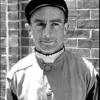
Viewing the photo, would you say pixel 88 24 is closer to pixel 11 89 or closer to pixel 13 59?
pixel 13 59

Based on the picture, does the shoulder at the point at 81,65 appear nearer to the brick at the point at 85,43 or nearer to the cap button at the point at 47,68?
the cap button at the point at 47,68

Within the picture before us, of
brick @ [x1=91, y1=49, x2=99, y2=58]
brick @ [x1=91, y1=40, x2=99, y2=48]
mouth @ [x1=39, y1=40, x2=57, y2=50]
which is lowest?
brick @ [x1=91, y1=49, x2=99, y2=58]

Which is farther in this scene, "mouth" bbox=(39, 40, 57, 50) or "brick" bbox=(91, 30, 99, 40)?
"brick" bbox=(91, 30, 99, 40)

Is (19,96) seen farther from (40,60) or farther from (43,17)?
(43,17)

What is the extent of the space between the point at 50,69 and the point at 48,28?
12.1 inches

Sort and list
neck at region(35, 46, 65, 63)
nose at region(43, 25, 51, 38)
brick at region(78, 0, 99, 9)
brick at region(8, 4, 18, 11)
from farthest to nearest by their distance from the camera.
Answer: brick at region(8, 4, 18, 11), brick at region(78, 0, 99, 9), neck at region(35, 46, 65, 63), nose at region(43, 25, 51, 38)

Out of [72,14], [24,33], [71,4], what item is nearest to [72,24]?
[72,14]

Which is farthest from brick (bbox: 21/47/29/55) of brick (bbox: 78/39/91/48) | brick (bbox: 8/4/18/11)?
brick (bbox: 78/39/91/48)

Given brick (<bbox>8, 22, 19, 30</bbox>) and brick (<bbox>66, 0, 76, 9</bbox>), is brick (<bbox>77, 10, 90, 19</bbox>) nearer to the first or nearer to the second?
brick (<bbox>66, 0, 76, 9</bbox>)

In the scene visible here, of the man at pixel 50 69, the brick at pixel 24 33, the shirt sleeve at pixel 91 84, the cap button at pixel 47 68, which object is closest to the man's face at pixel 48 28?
the man at pixel 50 69

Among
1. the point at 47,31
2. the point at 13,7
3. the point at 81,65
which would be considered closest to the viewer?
the point at 47,31

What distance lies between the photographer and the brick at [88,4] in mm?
2611

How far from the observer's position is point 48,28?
69.1 inches

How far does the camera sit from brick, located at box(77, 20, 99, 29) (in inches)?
103
